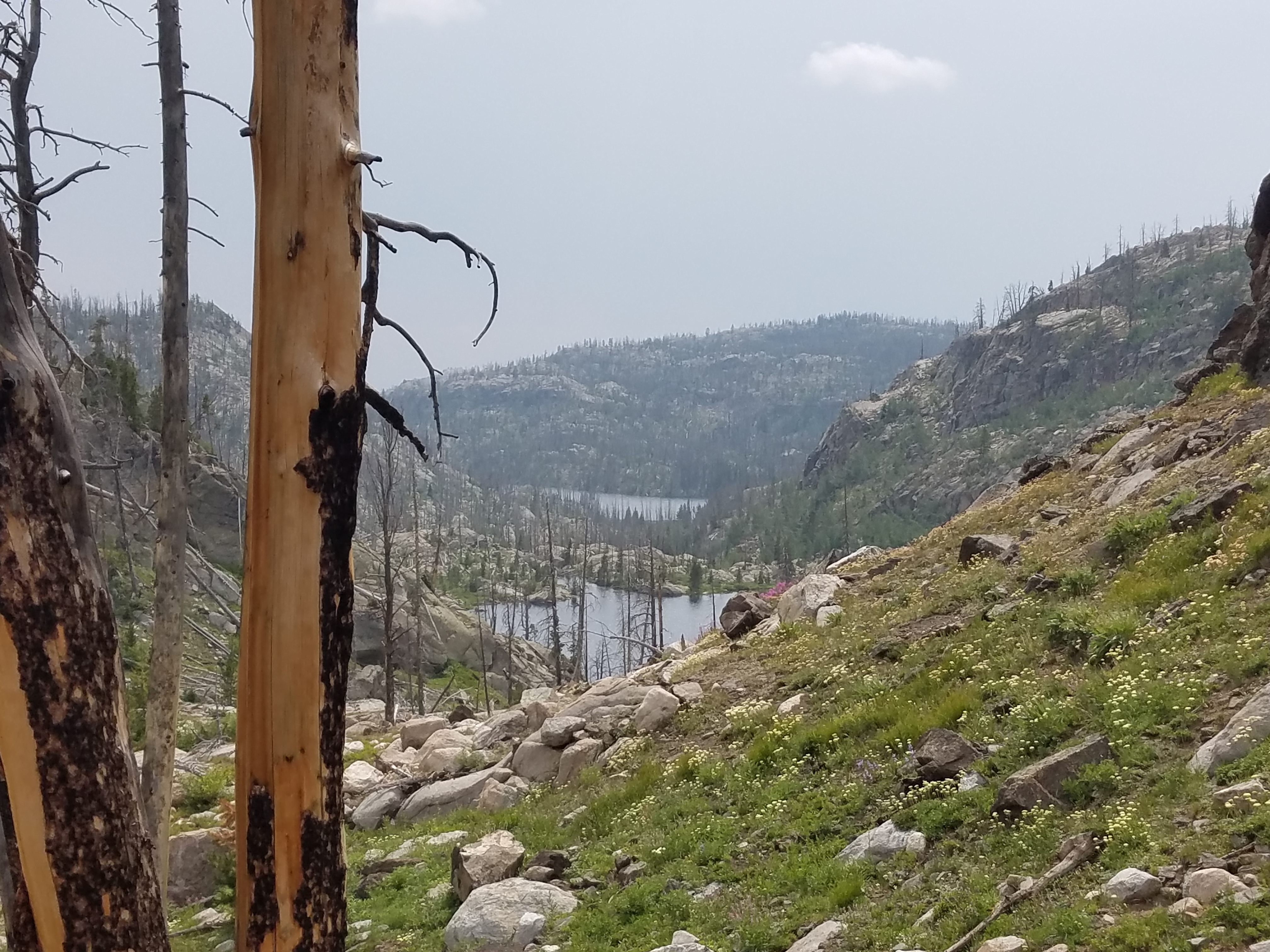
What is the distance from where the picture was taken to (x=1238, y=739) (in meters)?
5.85

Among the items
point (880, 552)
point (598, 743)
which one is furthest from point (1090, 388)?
point (598, 743)

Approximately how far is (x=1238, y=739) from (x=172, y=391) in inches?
331

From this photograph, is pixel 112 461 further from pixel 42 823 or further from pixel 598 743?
pixel 598 743

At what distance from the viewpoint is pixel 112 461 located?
595cm

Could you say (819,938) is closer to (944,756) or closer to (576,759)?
(944,756)

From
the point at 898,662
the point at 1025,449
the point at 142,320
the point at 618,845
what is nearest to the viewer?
the point at 618,845

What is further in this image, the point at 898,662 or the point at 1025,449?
the point at 1025,449

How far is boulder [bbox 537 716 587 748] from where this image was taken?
42.8 feet

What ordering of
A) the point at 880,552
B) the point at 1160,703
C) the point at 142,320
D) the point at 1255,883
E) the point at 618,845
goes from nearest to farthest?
the point at 1255,883, the point at 1160,703, the point at 618,845, the point at 880,552, the point at 142,320

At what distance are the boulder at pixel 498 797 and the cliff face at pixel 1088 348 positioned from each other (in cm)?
13526

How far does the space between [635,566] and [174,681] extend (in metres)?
135

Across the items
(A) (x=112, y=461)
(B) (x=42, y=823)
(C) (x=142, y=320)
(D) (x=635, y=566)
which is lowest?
Result: (D) (x=635, y=566)

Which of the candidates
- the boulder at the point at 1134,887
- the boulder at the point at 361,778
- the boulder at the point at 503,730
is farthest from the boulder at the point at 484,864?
the boulder at the point at 503,730

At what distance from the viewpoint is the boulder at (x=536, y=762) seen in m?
12.7
